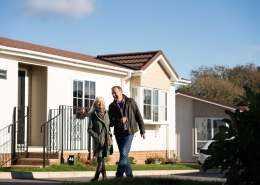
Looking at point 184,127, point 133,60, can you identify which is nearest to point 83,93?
point 133,60

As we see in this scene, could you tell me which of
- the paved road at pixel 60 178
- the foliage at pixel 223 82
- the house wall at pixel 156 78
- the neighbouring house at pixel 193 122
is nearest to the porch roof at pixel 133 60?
the house wall at pixel 156 78

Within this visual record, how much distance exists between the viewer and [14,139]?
58.6 ft

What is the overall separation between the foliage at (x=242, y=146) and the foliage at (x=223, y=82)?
43202mm

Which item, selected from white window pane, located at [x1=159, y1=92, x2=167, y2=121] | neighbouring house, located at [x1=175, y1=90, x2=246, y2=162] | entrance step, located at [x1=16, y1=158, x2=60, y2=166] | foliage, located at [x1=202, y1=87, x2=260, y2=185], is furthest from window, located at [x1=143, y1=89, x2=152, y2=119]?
foliage, located at [x1=202, y1=87, x2=260, y2=185]

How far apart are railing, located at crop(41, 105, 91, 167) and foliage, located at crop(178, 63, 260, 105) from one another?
31796 millimetres

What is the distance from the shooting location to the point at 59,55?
19.7 m

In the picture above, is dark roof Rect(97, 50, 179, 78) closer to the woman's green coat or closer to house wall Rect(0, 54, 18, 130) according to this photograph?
house wall Rect(0, 54, 18, 130)

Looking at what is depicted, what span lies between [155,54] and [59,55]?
5.57 metres

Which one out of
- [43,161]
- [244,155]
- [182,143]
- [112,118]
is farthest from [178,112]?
[244,155]

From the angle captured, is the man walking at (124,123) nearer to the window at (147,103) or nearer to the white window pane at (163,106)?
the window at (147,103)

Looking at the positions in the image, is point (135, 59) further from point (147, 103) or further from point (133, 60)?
point (147, 103)

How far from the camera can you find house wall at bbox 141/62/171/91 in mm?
23441

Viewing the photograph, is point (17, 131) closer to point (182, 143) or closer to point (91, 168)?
point (91, 168)

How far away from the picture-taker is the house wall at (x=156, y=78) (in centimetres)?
2344
